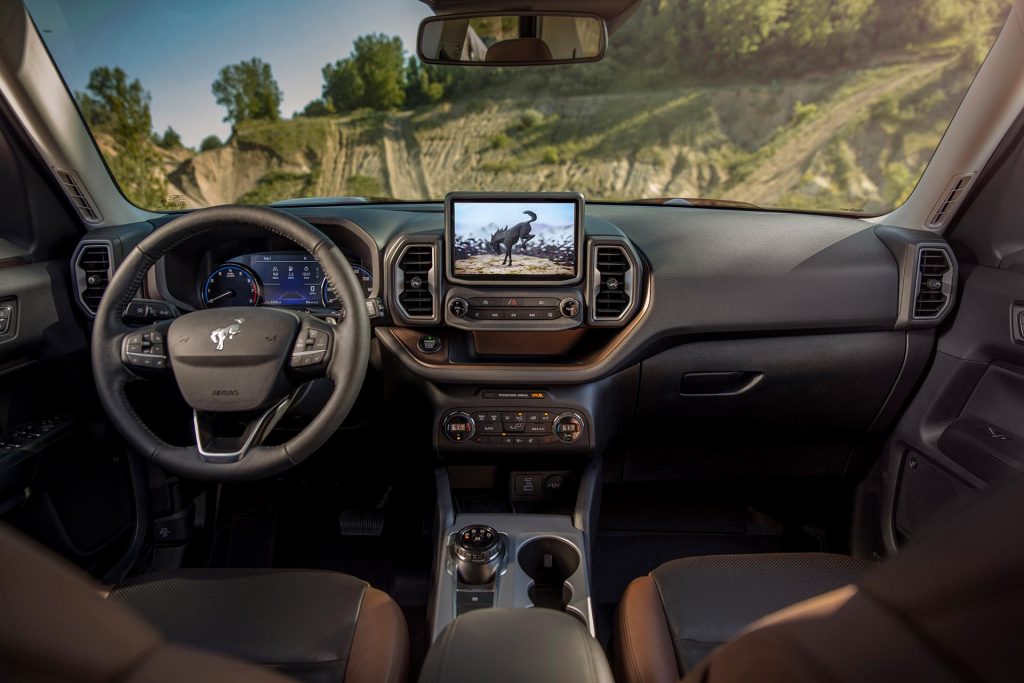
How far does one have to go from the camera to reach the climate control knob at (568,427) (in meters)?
2.47

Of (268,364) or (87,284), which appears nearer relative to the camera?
(268,364)

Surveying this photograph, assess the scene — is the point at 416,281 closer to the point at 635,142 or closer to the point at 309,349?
the point at 309,349

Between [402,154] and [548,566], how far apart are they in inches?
472

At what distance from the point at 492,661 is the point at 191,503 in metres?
2.07

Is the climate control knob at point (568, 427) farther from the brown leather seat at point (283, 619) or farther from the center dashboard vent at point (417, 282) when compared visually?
the brown leather seat at point (283, 619)

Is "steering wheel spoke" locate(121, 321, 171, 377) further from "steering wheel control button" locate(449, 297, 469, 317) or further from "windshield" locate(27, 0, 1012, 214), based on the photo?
"windshield" locate(27, 0, 1012, 214)

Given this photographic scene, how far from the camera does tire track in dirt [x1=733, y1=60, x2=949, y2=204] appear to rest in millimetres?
11859

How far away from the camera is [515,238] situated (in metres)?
2.32

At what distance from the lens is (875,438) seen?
277 cm

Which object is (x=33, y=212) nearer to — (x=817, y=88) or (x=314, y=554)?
(x=314, y=554)

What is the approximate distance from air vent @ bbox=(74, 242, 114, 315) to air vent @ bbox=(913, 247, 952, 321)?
2829mm

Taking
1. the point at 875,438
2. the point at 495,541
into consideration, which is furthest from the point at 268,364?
the point at 875,438

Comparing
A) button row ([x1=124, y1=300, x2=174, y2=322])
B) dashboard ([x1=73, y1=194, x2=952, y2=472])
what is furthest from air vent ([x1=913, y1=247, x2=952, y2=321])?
button row ([x1=124, y1=300, x2=174, y2=322])

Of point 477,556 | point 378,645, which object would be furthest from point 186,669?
point 477,556
